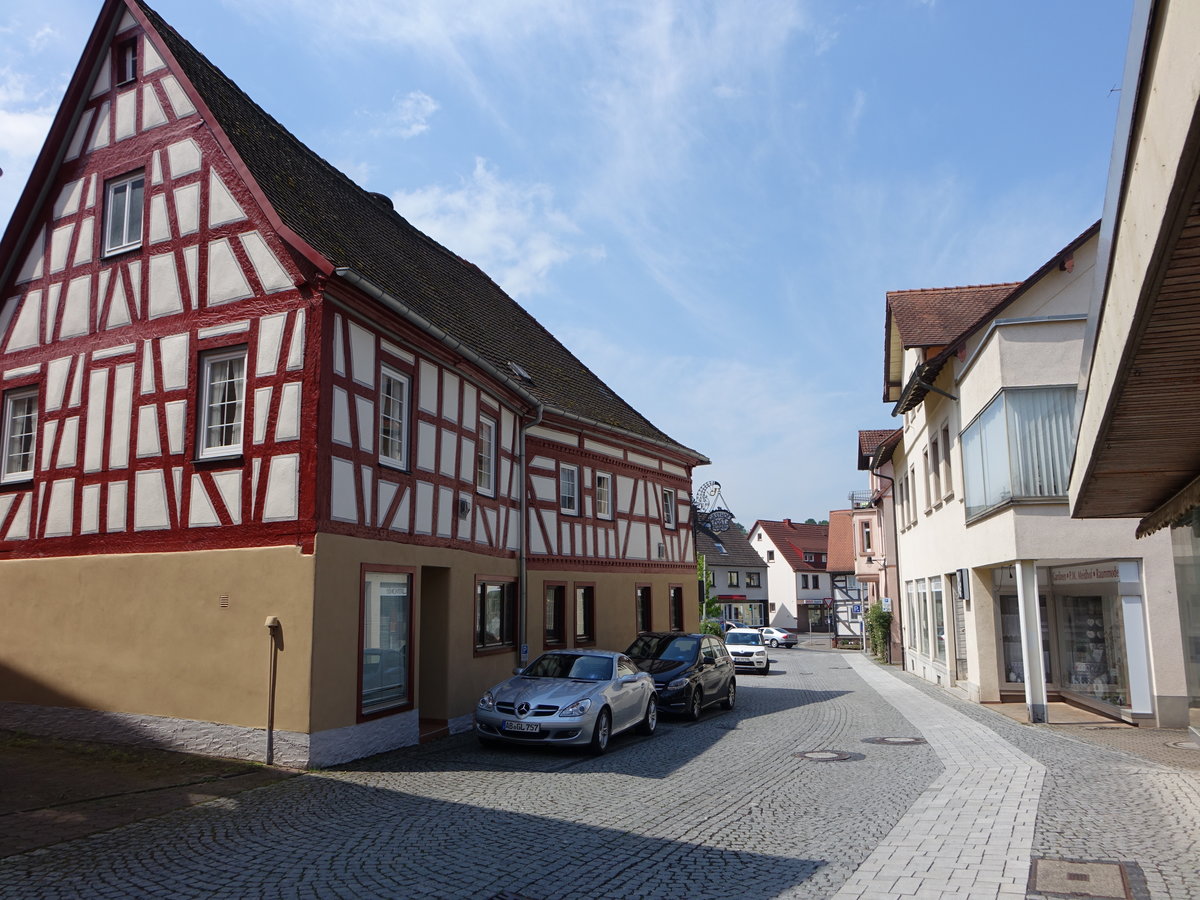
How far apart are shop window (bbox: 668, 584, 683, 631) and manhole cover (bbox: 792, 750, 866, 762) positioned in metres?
11.7

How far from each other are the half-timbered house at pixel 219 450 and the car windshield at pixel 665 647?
121 inches

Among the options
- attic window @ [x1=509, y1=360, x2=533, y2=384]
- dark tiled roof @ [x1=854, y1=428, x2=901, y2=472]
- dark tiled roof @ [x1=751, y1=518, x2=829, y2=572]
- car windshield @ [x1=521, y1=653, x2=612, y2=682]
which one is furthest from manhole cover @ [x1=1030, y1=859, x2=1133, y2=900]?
dark tiled roof @ [x1=751, y1=518, x2=829, y2=572]

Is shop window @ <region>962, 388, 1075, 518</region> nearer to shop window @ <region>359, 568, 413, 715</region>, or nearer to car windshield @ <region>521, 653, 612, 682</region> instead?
car windshield @ <region>521, 653, 612, 682</region>

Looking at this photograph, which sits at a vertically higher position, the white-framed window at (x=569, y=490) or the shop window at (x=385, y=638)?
the white-framed window at (x=569, y=490)

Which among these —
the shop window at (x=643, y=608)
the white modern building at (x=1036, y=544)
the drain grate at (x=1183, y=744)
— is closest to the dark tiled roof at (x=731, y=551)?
the shop window at (x=643, y=608)

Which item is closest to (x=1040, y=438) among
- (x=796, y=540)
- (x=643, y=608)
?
(x=643, y=608)

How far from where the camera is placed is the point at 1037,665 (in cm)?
1545

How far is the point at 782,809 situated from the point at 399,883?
4.24 metres

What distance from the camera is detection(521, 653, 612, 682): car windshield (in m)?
13.9

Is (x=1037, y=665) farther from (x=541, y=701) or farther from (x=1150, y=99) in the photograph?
(x=1150, y=99)

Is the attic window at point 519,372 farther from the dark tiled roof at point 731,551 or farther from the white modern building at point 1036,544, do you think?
the dark tiled roof at point 731,551

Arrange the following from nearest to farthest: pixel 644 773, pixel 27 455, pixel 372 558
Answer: pixel 644 773, pixel 372 558, pixel 27 455

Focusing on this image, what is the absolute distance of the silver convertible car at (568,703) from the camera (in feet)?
40.7

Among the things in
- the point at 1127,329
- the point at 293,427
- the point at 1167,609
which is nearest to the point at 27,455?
the point at 293,427
